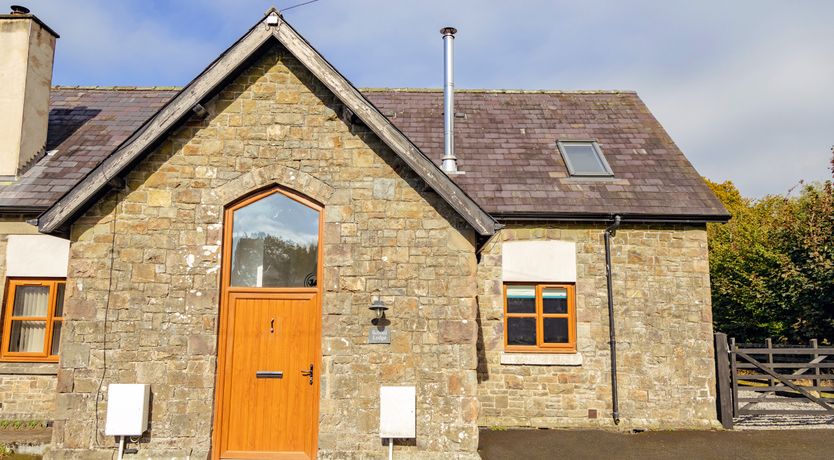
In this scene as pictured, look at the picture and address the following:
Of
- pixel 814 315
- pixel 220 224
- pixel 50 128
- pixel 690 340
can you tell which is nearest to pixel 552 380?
pixel 690 340

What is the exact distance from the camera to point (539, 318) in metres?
10.6

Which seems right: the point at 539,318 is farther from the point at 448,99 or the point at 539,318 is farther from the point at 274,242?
the point at 274,242

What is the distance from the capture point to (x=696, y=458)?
27.2 feet

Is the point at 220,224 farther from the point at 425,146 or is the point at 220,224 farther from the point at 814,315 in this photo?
the point at 814,315

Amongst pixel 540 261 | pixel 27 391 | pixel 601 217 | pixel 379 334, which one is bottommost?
pixel 27 391

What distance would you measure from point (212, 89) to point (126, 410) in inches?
166

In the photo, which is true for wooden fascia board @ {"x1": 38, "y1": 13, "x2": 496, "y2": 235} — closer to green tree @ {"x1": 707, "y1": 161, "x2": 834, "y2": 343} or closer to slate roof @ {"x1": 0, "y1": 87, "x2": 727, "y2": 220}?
slate roof @ {"x1": 0, "y1": 87, "x2": 727, "y2": 220}

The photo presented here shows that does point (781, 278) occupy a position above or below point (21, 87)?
below

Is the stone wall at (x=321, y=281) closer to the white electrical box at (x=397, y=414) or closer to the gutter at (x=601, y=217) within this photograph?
the white electrical box at (x=397, y=414)

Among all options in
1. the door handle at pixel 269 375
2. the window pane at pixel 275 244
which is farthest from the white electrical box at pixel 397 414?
the window pane at pixel 275 244

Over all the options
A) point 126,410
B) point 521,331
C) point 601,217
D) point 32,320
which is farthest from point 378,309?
point 32,320

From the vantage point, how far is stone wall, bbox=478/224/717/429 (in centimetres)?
1025

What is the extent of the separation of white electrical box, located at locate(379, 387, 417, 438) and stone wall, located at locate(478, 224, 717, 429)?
347 cm

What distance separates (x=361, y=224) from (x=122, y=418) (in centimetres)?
379
